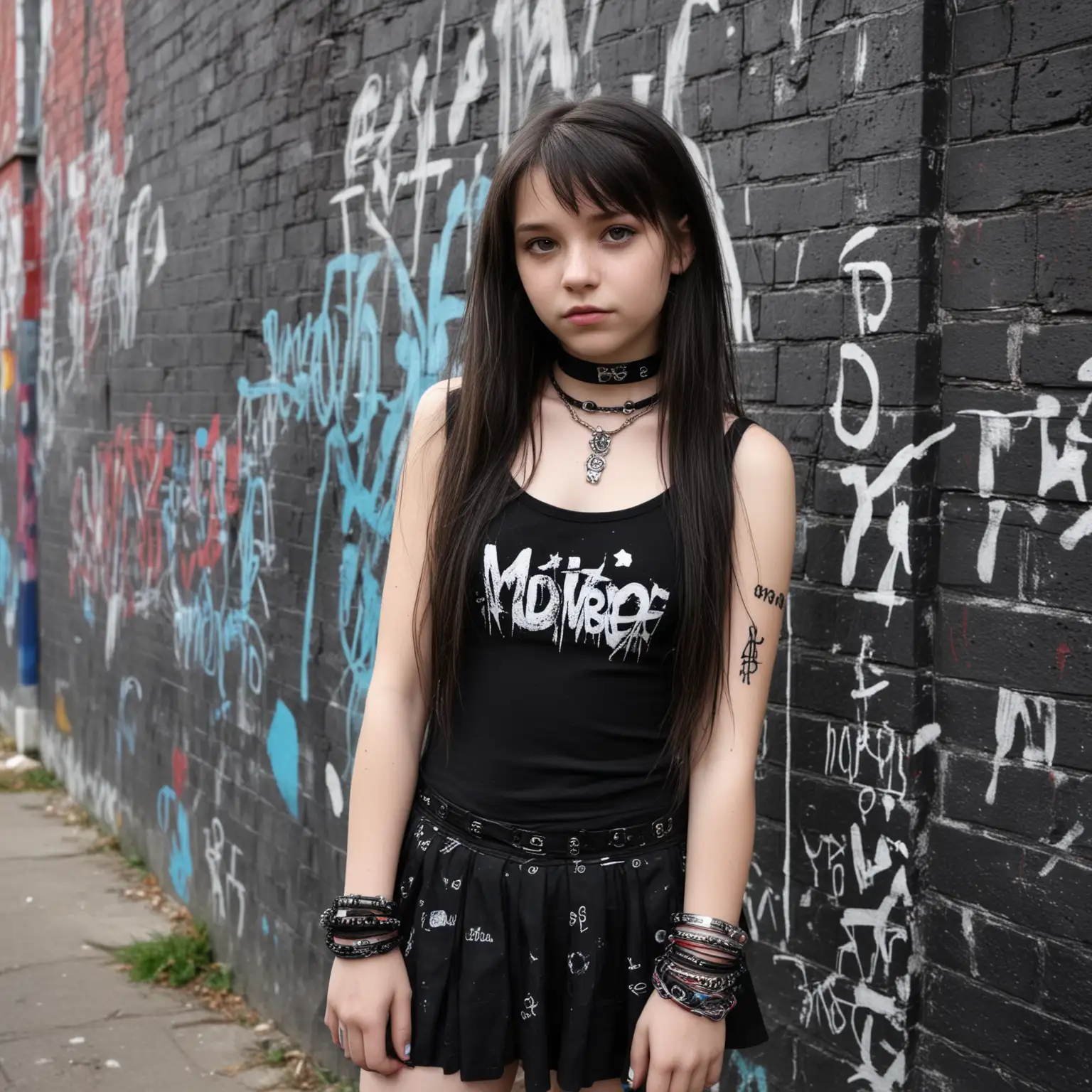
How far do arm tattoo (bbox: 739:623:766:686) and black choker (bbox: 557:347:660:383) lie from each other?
1.44 ft

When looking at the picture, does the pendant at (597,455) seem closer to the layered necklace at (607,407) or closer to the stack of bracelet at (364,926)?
the layered necklace at (607,407)

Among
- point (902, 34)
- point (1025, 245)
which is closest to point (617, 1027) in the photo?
point (1025, 245)

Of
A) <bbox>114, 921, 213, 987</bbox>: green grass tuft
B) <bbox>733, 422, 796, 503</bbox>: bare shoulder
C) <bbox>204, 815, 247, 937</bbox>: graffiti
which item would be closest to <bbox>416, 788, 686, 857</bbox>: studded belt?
<bbox>733, 422, 796, 503</bbox>: bare shoulder

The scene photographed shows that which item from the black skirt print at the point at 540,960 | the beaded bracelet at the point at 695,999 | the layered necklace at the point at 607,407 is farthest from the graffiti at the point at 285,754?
the beaded bracelet at the point at 695,999

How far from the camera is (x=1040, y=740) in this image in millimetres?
2170

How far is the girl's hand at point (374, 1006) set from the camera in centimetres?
202

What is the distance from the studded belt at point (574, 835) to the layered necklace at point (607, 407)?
560 millimetres

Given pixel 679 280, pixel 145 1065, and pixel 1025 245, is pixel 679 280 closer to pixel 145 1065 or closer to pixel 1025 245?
pixel 1025 245

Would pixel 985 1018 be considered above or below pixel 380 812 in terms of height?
below

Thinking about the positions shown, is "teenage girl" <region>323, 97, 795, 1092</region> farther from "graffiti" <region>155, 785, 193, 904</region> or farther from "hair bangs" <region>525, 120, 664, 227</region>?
"graffiti" <region>155, 785, 193, 904</region>

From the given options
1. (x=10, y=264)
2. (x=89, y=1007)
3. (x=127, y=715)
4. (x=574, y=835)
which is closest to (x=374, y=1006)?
(x=574, y=835)

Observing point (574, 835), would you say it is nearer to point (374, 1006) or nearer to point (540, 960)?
point (540, 960)

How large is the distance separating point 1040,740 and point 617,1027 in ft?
2.65

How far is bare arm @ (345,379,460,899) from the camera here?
211cm
